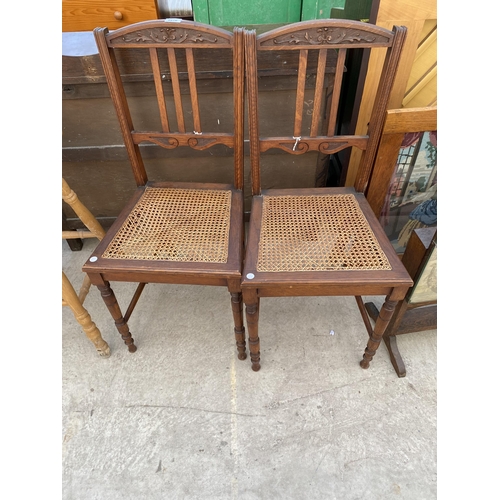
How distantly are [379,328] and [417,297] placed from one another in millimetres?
214

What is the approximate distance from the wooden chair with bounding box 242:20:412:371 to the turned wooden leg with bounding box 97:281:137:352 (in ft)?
1.78

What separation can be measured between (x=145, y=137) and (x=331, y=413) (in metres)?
1.37

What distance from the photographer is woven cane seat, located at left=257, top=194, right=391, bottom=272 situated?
1.17m

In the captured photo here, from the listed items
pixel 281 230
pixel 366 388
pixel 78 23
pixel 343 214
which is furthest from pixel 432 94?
pixel 78 23

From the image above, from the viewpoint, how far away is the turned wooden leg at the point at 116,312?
128 cm

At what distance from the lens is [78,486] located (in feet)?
4.03

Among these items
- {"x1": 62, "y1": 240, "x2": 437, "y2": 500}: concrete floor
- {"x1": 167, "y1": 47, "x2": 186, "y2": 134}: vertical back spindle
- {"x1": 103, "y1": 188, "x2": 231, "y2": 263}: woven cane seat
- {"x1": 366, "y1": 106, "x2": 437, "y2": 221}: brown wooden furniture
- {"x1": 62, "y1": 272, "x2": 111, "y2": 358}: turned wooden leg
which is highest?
{"x1": 167, "y1": 47, "x2": 186, "y2": 134}: vertical back spindle

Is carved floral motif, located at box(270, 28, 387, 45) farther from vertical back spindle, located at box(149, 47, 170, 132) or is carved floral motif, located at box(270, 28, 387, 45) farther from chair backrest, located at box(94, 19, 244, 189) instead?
vertical back spindle, located at box(149, 47, 170, 132)

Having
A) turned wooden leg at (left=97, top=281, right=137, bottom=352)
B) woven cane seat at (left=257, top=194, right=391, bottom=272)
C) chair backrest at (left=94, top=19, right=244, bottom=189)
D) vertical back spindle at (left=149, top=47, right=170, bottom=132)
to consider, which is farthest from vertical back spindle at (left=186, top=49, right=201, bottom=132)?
turned wooden leg at (left=97, top=281, right=137, bottom=352)

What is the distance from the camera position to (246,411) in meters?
1.39

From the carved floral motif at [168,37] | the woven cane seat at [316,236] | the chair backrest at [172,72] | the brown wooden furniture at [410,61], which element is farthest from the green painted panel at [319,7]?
the woven cane seat at [316,236]

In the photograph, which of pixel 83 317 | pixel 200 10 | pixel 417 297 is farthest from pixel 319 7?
pixel 83 317

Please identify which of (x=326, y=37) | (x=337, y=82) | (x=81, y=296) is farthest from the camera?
(x=81, y=296)

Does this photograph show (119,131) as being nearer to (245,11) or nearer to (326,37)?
(245,11)
